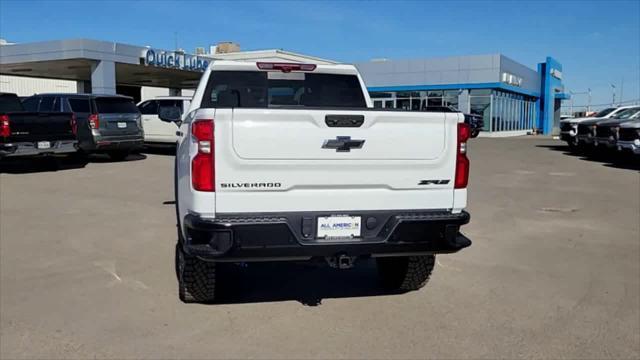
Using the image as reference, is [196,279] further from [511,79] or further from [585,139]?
[511,79]

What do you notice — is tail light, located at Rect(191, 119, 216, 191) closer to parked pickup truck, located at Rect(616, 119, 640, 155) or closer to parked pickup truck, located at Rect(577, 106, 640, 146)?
parked pickup truck, located at Rect(616, 119, 640, 155)

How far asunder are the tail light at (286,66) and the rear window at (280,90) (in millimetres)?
87

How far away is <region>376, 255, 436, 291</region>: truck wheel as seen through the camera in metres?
5.18

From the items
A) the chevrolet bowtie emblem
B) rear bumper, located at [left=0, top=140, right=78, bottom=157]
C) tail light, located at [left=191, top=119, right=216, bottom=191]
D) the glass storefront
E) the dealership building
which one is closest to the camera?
tail light, located at [left=191, top=119, right=216, bottom=191]

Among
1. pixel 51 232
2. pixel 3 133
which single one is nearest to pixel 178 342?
pixel 51 232

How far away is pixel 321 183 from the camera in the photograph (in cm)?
408

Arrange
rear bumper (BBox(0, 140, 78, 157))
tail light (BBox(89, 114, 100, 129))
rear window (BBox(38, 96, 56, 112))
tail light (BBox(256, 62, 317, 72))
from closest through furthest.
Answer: tail light (BBox(256, 62, 317, 72))
rear bumper (BBox(0, 140, 78, 157))
tail light (BBox(89, 114, 100, 129))
rear window (BBox(38, 96, 56, 112))

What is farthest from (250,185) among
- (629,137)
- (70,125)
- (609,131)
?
(609,131)

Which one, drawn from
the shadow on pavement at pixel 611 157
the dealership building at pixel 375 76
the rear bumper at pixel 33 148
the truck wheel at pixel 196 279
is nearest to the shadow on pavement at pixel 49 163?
the rear bumper at pixel 33 148

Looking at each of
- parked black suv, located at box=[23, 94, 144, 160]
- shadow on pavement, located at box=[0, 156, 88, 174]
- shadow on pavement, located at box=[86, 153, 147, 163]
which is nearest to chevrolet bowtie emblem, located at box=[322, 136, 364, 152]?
shadow on pavement, located at box=[0, 156, 88, 174]

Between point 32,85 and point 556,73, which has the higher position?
point 556,73

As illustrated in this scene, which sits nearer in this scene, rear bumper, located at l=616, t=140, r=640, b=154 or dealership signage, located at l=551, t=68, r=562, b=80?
rear bumper, located at l=616, t=140, r=640, b=154

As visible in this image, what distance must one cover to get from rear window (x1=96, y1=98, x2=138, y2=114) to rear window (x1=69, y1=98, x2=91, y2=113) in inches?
11.7

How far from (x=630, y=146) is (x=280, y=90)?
50.8ft
